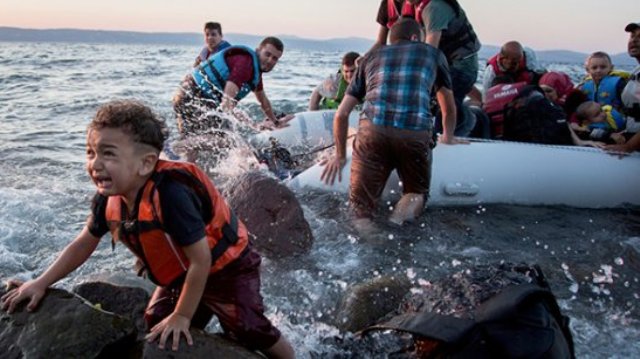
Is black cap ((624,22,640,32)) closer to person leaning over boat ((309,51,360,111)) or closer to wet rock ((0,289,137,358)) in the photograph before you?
person leaning over boat ((309,51,360,111))

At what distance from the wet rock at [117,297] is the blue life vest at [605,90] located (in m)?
6.14

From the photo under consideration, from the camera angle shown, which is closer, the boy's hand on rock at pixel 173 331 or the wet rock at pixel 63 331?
the boy's hand on rock at pixel 173 331

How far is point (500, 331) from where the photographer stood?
243 cm

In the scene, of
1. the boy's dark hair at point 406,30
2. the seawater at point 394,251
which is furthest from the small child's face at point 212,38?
the boy's dark hair at point 406,30

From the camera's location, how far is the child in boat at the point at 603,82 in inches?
284

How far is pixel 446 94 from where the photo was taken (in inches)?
210

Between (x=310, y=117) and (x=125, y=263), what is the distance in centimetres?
372

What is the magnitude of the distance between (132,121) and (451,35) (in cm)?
443

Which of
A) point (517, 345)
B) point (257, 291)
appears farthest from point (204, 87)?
point (517, 345)

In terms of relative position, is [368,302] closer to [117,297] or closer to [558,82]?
[117,297]

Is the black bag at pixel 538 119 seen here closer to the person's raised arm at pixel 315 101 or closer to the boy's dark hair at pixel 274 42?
the boy's dark hair at pixel 274 42

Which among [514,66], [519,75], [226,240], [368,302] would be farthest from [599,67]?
[226,240]

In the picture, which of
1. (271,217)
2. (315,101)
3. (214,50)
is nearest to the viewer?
(271,217)

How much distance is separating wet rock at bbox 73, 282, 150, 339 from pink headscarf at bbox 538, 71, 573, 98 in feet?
19.7
